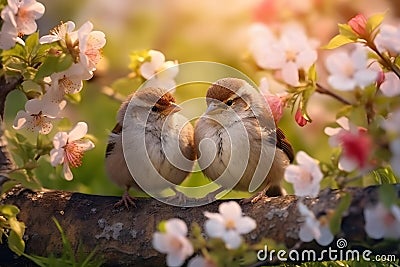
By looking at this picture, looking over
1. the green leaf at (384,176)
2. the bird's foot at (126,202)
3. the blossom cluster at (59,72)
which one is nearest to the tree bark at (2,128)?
the blossom cluster at (59,72)

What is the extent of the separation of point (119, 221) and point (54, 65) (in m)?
0.27

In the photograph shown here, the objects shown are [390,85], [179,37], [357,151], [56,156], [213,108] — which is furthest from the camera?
[179,37]

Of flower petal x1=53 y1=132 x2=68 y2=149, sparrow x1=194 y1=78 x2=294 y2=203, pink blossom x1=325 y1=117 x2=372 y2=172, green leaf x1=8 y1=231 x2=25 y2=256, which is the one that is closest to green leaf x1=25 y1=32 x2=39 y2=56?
flower petal x1=53 y1=132 x2=68 y2=149

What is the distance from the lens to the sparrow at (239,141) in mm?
1275

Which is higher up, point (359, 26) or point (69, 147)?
point (359, 26)

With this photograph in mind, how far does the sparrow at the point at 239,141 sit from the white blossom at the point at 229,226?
402 mm

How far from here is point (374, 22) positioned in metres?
0.99

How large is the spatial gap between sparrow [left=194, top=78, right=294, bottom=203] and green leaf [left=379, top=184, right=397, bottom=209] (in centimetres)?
44

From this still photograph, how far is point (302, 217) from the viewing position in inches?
39.8

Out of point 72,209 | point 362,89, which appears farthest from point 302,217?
point 72,209

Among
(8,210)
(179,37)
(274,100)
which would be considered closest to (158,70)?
(274,100)

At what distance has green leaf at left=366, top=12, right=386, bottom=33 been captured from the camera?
3.22ft

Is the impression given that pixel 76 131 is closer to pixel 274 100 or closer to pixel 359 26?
pixel 274 100

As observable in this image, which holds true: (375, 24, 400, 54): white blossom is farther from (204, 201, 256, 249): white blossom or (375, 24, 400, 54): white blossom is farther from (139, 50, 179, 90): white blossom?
(139, 50, 179, 90): white blossom
